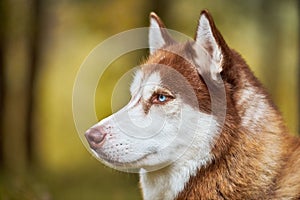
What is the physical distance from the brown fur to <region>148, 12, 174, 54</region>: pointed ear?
53cm

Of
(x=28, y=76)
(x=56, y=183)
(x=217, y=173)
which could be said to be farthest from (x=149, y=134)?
(x=28, y=76)

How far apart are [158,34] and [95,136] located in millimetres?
1190

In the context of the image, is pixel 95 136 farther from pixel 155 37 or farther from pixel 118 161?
pixel 155 37

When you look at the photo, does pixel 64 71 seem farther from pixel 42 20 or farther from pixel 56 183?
pixel 56 183

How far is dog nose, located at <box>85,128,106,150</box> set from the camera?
15.9ft

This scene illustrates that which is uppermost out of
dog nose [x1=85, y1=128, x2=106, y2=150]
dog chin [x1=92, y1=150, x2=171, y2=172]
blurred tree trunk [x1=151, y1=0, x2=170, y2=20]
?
dog nose [x1=85, y1=128, x2=106, y2=150]

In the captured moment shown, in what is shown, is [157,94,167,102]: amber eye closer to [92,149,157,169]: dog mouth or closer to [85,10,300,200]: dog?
[85,10,300,200]: dog

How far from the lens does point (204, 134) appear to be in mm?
4887

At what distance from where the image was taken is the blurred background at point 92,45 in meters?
15.3

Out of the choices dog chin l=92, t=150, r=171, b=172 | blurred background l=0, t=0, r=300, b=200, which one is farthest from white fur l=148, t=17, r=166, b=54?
blurred background l=0, t=0, r=300, b=200

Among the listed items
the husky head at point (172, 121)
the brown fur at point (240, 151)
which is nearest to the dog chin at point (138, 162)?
the husky head at point (172, 121)

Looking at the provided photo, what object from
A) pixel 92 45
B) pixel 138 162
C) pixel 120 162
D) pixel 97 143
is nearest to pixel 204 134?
pixel 138 162

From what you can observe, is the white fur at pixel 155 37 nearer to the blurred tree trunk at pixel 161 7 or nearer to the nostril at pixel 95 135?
the nostril at pixel 95 135

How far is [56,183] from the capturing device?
15.9 meters
